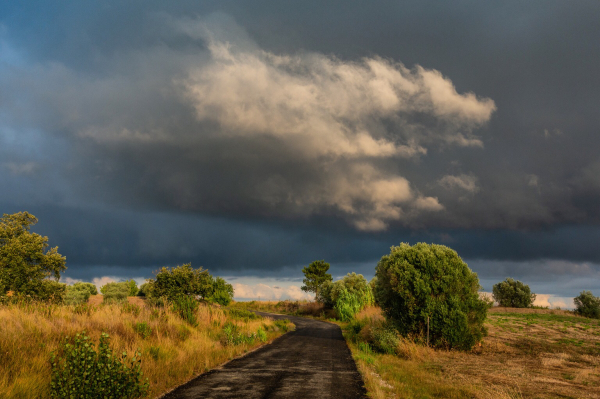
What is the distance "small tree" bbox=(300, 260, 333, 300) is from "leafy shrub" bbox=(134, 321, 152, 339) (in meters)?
66.7

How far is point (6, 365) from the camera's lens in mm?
8922

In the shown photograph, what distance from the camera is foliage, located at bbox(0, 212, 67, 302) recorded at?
3225cm

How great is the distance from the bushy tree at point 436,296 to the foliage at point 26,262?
32.1 metres

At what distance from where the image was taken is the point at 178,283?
102ft

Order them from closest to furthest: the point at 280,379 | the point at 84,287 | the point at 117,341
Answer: the point at 280,379, the point at 117,341, the point at 84,287

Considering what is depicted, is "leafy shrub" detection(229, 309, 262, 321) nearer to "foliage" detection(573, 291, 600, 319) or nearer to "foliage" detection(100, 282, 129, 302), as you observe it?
"foliage" detection(100, 282, 129, 302)

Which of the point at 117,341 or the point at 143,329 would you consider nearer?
the point at 117,341

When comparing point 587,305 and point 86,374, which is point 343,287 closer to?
point 587,305

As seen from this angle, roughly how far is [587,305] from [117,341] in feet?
237

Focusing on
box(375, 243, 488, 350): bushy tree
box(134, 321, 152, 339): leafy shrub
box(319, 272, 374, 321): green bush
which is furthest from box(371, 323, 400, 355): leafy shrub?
box(319, 272, 374, 321): green bush

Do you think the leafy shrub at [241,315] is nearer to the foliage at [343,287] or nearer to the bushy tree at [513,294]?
the foliage at [343,287]

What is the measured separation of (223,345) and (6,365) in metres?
11.5

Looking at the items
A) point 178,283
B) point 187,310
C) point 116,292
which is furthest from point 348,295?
point 116,292

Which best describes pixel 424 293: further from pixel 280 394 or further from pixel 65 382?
pixel 65 382
